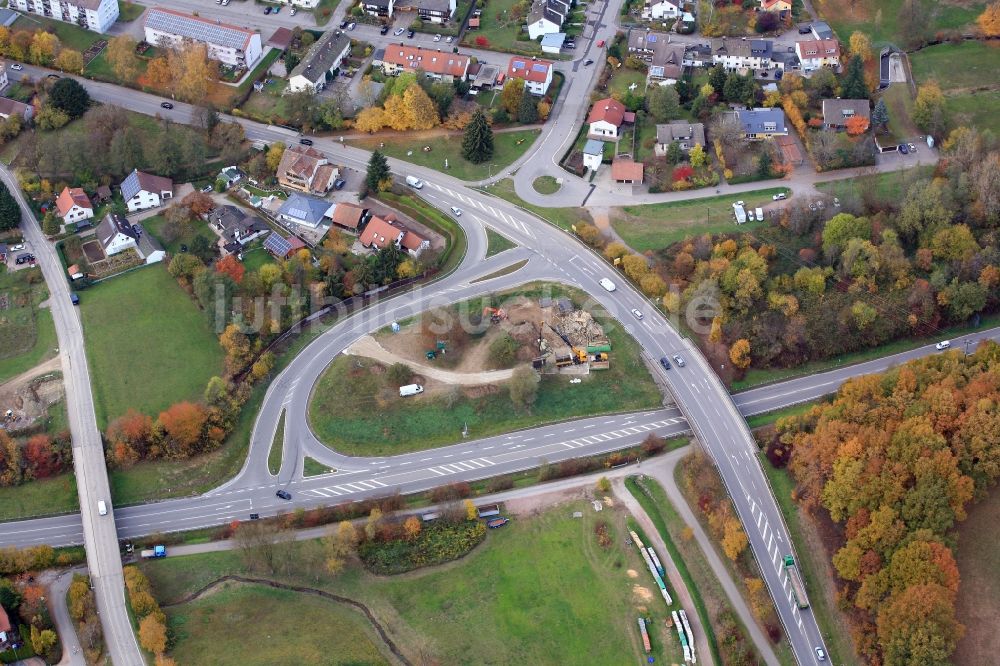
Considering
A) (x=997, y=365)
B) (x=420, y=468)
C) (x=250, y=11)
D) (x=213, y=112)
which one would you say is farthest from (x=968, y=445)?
(x=250, y=11)

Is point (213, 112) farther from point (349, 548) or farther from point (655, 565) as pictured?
point (655, 565)

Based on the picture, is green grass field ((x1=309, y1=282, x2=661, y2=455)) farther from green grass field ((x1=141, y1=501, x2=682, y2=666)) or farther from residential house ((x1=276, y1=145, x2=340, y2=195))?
residential house ((x1=276, y1=145, x2=340, y2=195))

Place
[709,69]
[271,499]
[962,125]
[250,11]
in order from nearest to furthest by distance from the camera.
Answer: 1. [271,499]
2. [962,125]
3. [709,69]
4. [250,11]

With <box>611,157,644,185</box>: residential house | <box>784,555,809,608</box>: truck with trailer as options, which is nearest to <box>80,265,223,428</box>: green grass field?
<box>611,157,644,185</box>: residential house

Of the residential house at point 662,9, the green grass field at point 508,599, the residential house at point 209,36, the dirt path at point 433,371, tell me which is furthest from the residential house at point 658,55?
the green grass field at point 508,599

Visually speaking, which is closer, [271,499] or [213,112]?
[271,499]

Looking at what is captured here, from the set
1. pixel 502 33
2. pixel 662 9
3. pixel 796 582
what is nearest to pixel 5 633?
pixel 796 582

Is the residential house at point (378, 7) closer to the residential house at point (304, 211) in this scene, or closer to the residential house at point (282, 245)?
the residential house at point (304, 211)
